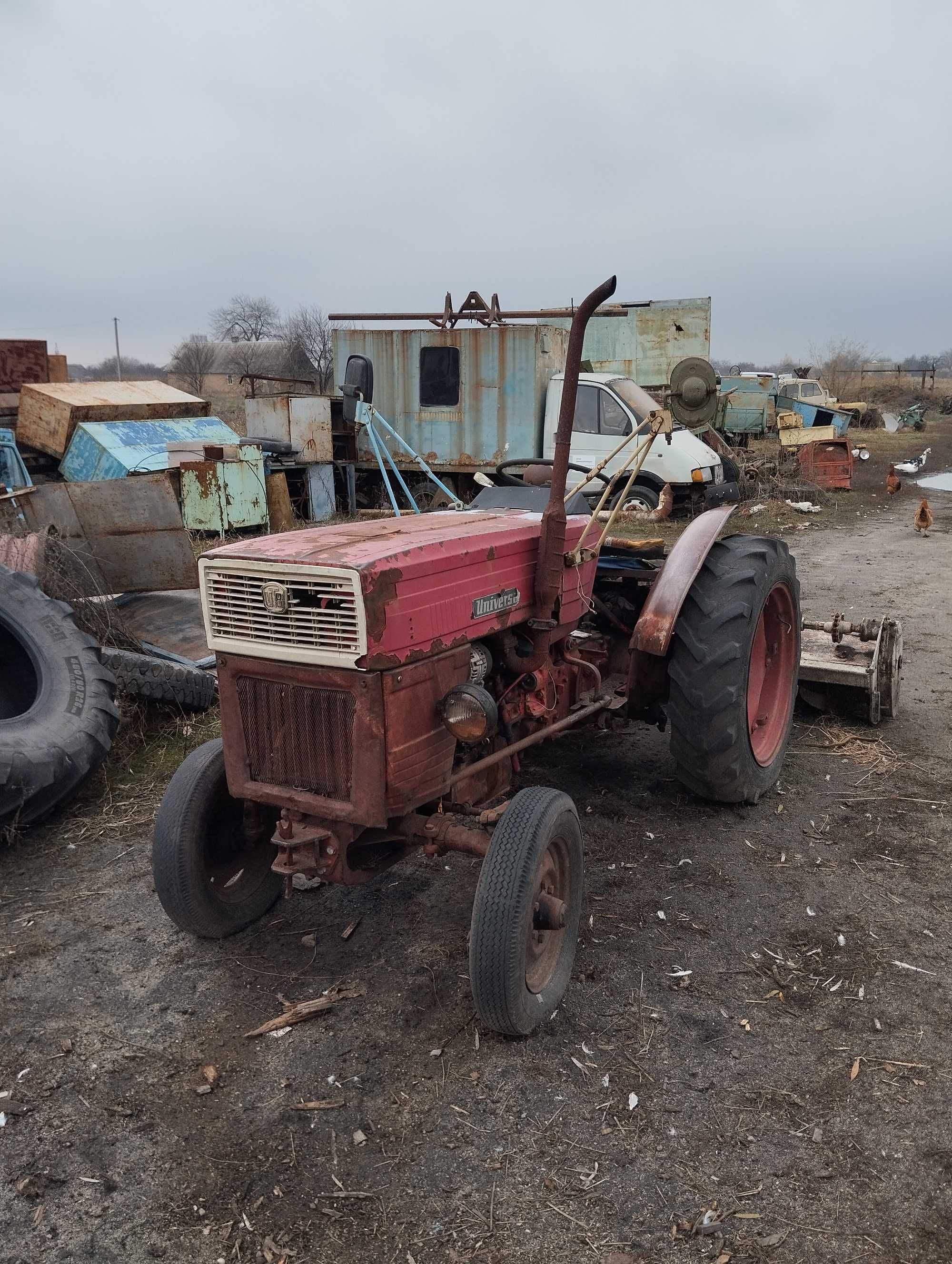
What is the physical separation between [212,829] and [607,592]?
220 cm

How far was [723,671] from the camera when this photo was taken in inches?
147

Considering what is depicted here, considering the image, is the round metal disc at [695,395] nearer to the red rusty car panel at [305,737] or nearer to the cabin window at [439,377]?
the cabin window at [439,377]

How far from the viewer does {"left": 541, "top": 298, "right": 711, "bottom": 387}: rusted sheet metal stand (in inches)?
671

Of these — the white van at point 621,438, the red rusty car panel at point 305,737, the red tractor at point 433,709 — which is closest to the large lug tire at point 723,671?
the red tractor at point 433,709

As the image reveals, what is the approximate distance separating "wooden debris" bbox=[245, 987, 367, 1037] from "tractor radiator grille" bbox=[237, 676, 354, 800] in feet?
2.11

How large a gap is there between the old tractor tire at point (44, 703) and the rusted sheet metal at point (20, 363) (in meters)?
5.97

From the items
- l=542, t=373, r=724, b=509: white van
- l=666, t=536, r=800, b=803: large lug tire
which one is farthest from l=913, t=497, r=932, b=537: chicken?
l=666, t=536, r=800, b=803: large lug tire

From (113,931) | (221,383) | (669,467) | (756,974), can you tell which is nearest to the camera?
(756,974)

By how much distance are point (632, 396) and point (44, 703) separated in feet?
28.8

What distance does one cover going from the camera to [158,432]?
387 inches

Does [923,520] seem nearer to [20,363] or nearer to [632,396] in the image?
[632,396]

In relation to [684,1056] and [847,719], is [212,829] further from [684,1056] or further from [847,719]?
[847,719]

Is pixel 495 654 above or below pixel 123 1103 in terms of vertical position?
above

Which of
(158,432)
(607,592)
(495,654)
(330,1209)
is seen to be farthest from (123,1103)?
(158,432)
